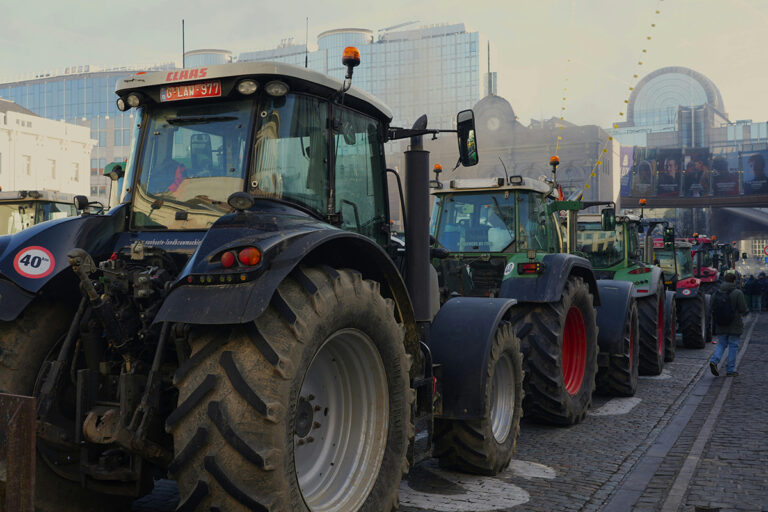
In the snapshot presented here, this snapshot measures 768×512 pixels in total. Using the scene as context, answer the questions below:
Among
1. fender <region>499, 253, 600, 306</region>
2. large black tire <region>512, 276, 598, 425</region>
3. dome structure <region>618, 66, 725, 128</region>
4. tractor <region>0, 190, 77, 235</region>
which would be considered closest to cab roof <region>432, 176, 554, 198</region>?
fender <region>499, 253, 600, 306</region>

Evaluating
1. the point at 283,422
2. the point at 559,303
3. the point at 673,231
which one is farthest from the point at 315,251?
the point at 673,231

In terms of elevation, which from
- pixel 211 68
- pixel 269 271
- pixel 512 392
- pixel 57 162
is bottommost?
pixel 512 392

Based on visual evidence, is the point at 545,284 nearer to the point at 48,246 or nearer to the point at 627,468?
the point at 627,468

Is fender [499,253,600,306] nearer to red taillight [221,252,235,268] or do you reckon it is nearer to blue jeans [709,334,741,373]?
red taillight [221,252,235,268]

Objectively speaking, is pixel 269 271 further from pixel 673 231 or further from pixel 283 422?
pixel 673 231

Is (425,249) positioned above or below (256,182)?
below

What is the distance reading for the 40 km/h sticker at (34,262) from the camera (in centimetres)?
406

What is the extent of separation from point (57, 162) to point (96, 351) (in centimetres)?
5314

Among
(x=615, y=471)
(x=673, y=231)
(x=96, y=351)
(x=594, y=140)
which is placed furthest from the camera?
(x=594, y=140)

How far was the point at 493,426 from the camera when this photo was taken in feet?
19.7

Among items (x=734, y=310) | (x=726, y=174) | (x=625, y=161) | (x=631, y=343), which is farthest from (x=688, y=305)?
(x=625, y=161)

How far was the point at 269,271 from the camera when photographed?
336 centimetres

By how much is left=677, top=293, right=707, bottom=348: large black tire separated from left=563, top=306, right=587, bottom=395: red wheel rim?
8.31 meters

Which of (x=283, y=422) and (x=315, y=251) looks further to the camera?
(x=315, y=251)
